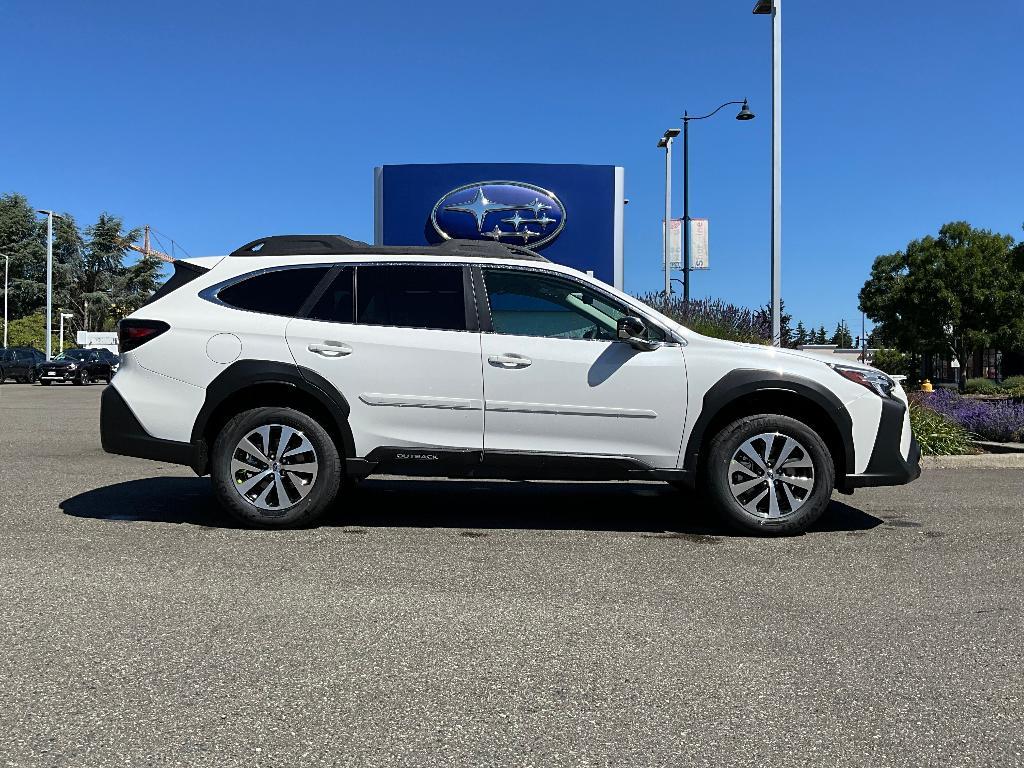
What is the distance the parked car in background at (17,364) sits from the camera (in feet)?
123

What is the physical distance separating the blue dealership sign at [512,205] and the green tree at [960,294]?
→ 96.1ft

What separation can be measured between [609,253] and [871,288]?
41.0 metres

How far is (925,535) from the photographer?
5.74 metres

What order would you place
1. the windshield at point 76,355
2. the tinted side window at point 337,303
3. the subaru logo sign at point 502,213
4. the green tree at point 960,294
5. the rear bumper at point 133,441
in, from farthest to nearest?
1. the green tree at point 960,294
2. the windshield at point 76,355
3. the subaru logo sign at point 502,213
4. the tinted side window at point 337,303
5. the rear bumper at point 133,441

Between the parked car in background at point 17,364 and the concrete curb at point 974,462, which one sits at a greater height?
the parked car in background at point 17,364

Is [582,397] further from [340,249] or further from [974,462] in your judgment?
[974,462]

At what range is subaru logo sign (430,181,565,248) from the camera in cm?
1825

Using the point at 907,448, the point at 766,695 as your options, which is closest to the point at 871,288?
the point at 907,448

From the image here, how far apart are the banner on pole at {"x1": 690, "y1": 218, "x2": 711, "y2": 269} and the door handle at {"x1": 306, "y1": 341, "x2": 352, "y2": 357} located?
76.7 ft

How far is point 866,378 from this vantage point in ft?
19.1

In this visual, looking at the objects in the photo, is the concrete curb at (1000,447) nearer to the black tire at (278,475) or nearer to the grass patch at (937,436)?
the grass patch at (937,436)

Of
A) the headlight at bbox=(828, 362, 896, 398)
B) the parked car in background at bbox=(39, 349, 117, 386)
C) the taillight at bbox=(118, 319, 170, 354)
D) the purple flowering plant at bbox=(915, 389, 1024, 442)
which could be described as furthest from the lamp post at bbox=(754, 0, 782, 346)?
the parked car in background at bbox=(39, 349, 117, 386)

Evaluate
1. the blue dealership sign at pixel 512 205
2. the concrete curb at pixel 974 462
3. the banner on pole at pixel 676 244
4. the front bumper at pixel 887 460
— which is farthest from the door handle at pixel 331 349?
the banner on pole at pixel 676 244

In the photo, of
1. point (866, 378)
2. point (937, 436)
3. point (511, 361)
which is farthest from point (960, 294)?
point (511, 361)
